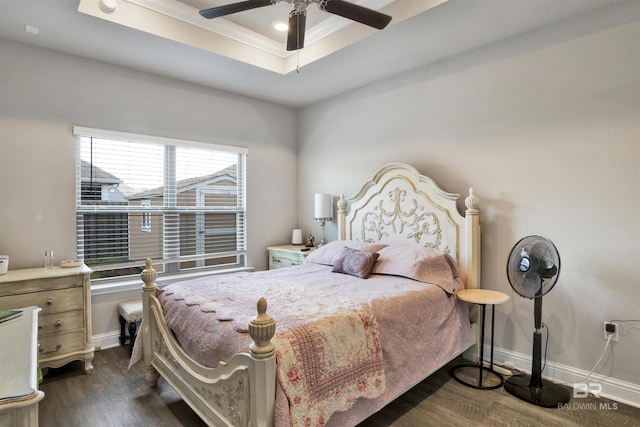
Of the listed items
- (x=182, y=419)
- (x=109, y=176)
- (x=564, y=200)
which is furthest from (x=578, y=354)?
(x=109, y=176)

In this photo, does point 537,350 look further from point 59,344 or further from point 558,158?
point 59,344

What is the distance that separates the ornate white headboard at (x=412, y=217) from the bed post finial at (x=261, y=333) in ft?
6.86

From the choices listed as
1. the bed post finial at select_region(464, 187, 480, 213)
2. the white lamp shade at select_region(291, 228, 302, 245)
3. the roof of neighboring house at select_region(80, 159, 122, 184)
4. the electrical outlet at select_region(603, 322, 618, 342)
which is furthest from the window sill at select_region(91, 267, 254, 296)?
the electrical outlet at select_region(603, 322, 618, 342)

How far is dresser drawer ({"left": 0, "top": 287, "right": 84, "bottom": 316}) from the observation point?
252 centimetres

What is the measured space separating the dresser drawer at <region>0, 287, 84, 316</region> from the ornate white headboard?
8.37 feet

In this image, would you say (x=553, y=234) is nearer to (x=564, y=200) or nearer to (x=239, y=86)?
(x=564, y=200)

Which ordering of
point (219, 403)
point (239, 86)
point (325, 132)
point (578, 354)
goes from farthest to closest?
point (325, 132)
point (239, 86)
point (578, 354)
point (219, 403)

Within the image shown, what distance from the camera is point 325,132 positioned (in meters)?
4.52

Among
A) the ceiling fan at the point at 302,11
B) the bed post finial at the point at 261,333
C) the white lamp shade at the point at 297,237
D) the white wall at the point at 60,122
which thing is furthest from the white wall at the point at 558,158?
the white wall at the point at 60,122

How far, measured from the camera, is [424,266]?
2.74m

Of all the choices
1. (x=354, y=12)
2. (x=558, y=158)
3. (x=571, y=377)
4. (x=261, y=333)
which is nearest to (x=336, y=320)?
(x=261, y=333)

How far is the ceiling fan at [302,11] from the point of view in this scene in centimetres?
191

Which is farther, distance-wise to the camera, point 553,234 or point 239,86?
point 239,86

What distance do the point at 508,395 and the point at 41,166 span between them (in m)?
4.18
